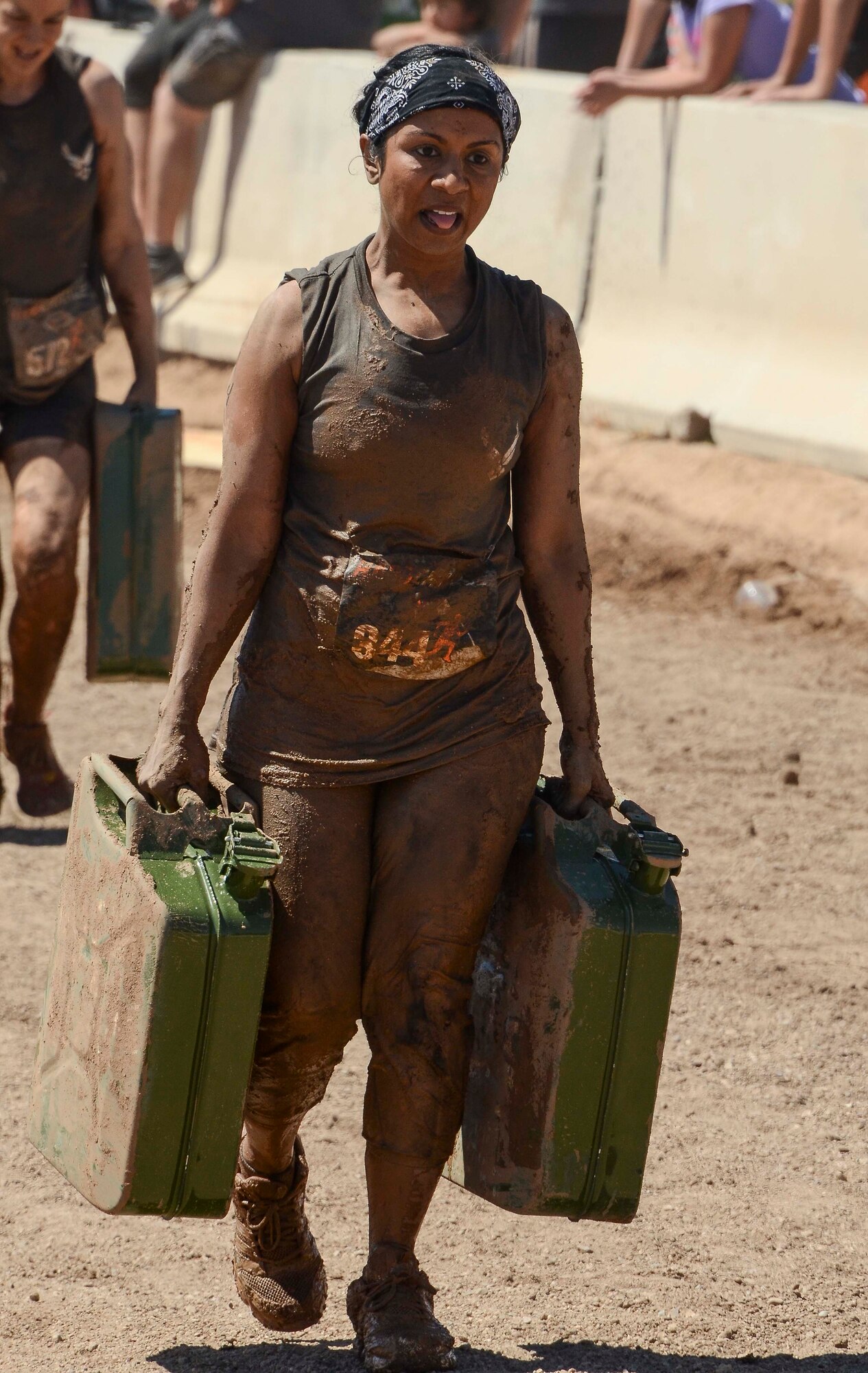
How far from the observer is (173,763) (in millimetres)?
3125

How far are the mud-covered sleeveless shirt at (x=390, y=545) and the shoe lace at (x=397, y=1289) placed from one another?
0.78 meters

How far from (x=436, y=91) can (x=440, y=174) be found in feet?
0.40

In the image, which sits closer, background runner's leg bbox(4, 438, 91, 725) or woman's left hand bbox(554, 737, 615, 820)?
woman's left hand bbox(554, 737, 615, 820)

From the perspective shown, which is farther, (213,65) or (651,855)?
(213,65)

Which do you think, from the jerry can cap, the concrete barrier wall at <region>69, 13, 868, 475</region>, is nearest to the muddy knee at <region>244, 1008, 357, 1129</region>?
the jerry can cap

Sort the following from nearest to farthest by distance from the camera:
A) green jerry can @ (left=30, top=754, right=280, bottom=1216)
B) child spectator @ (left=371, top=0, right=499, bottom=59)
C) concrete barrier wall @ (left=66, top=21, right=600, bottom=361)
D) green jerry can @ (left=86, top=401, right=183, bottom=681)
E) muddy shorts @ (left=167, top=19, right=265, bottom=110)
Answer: green jerry can @ (left=30, top=754, right=280, bottom=1216)
green jerry can @ (left=86, top=401, right=183, bottom=681)
concrete barrier wall @ (left=66, top=21, right=600, bottom=361)
child spectator @ (left=371, top=0, right=499, bottom=59)
muddy shorts @ (left=167, top=19, right=265, bottom=110)

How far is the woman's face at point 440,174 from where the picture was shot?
9.96 feet

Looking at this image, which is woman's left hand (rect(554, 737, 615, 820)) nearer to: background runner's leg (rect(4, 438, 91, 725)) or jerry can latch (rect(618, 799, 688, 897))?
jerry can latch (rect(618, 799, 688, 897))

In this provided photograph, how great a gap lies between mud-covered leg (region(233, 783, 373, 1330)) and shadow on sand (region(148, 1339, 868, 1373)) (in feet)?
0.20

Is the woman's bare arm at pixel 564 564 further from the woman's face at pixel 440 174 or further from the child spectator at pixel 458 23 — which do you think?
the child spectator at pixel 458 23

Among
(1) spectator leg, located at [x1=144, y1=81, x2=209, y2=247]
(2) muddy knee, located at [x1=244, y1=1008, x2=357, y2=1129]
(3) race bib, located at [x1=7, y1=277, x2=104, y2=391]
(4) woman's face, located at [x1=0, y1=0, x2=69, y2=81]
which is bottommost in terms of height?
(1) spectator leg, located at [x1=144, y1=81, x2=209, y2=247]

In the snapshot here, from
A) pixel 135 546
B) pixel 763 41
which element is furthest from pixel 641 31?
pixel 135 546

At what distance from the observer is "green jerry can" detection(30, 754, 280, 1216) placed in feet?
9.41

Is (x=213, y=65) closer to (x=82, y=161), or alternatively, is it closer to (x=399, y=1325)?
(x=82, y=161)
